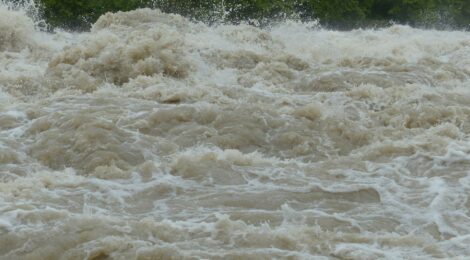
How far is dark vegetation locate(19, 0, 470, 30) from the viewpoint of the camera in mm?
21766

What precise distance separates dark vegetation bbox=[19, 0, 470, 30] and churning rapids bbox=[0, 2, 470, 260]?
815 cm

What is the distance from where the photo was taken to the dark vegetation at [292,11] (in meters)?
21.8

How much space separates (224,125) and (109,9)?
1439 cm

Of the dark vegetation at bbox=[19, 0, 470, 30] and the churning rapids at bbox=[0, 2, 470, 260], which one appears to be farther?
the dark vegetation at bbox=[19, 0, 470, 30]

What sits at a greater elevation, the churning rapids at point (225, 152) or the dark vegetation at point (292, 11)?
the churning rapids at point (225, 152)

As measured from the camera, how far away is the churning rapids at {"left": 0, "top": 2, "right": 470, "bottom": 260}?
5426 mm

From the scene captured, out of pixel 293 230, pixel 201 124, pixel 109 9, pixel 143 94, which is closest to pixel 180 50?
pixel 143 94

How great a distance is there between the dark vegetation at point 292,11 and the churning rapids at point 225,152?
321 inches

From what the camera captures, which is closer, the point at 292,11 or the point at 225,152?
the point at 225,152

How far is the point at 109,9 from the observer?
22.0 m

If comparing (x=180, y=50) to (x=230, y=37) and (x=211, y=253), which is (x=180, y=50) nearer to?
(x=230, y=37)

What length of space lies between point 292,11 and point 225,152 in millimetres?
17202

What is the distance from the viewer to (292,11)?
24.1 metres

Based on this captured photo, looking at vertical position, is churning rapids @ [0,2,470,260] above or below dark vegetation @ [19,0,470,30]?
above
